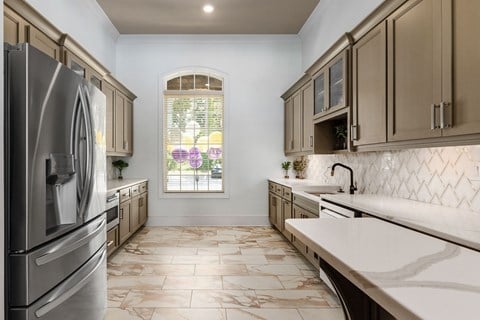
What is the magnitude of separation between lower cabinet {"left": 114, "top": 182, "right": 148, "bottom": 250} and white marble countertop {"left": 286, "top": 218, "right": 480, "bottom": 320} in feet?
11.3

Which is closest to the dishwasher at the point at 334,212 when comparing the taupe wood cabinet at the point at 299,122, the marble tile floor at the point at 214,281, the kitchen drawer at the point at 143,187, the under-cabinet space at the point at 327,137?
the marble tile floor at the point at 214,281

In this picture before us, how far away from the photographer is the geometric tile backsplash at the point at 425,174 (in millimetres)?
2178

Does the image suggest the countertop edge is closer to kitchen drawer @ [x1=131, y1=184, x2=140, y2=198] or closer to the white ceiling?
kitchen drawer @ [x1=131, y1=184, x2=140, y2=198]

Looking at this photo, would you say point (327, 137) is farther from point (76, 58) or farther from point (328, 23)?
point (76, 58)

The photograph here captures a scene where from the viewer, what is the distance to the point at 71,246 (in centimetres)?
196

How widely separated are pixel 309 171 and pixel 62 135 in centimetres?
452

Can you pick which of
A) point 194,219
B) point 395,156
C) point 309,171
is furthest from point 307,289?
point 194,219

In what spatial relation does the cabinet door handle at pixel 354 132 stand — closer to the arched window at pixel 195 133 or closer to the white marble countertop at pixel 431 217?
the white marble countertop at pixel 431 217

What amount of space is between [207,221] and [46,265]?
4.62m

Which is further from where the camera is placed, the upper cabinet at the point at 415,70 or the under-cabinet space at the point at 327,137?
the under-cabinet space at the point at 327,137

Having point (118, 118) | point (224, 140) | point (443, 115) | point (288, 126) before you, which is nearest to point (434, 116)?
point (443, 115)

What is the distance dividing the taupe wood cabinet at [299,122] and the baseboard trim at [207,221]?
1.38m

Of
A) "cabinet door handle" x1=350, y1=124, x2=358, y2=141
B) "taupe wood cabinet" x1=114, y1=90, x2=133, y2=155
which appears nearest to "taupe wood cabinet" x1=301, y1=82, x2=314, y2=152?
"cabinet door handle" x1=350, y1=124, x2=358, y2=141

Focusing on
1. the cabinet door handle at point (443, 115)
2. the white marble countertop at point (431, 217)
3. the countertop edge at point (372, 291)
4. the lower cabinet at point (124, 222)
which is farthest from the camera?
the lower cabinet at point (124, 222)
